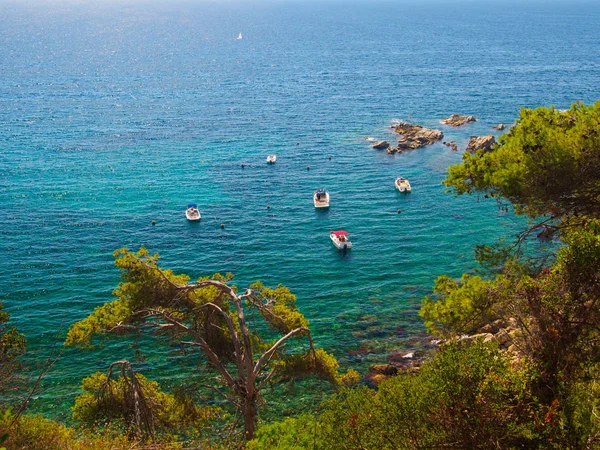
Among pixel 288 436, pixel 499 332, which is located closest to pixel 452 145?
pixel 499 332

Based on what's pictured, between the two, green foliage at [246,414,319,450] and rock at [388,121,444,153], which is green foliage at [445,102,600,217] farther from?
rock at [388,121,444,153]

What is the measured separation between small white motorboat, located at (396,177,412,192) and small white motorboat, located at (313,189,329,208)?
9360mm

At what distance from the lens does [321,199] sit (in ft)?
229

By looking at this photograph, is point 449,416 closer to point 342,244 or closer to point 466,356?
point 466,356

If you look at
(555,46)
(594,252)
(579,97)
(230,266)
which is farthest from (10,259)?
(555,46)

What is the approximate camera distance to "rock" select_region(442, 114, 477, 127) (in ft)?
331

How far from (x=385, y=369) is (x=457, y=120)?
243ft

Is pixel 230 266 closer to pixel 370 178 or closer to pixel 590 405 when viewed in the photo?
pixel 370 178

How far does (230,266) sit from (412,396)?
39566 mm

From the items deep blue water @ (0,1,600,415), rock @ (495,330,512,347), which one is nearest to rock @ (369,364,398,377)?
deep blue water @ (0,1,600,415)

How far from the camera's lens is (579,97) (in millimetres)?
116938

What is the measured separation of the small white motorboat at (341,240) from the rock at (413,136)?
109 feet

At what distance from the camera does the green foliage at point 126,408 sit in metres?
23.5

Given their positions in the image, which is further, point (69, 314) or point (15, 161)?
point (15, 161)
